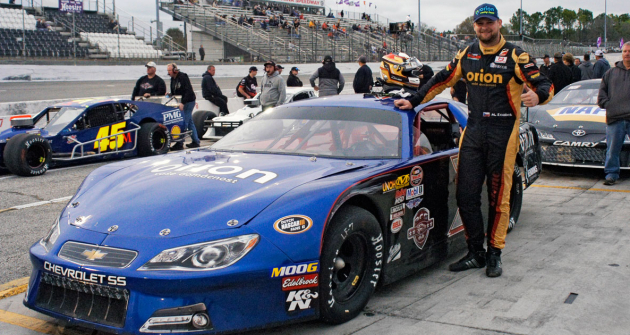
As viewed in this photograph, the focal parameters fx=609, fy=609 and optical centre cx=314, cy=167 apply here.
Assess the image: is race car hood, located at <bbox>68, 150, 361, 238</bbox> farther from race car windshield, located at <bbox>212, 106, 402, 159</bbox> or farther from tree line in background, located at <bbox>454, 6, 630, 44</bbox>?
tree line in background, located at <bbox>454, 6, 630, 44</bbox>

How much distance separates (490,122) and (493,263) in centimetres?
101

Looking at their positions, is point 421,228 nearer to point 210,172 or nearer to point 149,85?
point 210,172

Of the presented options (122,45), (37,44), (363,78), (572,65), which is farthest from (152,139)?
(122,45)

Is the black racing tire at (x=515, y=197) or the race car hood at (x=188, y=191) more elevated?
the race car hood at (x=188, y=191)

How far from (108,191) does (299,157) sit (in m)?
1.22

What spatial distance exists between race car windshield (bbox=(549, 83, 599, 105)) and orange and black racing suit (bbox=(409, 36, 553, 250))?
17.9 feet

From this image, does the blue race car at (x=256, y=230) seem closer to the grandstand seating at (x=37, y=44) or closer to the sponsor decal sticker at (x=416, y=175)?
the sponsor decal sticker at (x=416, y=175)

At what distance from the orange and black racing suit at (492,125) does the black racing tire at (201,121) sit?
9.47 m

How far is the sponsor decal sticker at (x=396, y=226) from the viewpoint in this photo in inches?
149

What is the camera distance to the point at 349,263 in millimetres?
3500

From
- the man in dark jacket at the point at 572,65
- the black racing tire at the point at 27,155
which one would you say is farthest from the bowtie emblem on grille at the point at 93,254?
the man in dark jacket at the point at 572,65

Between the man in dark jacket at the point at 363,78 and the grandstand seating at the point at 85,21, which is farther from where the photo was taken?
the grandstand seating at the point at 85,21

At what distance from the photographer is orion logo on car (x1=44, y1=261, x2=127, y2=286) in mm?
2785

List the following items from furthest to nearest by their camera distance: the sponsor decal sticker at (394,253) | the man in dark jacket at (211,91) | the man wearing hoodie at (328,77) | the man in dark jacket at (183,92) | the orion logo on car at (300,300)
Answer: the man in dark jacket at (211,91), the man wearing hoodie at (328,77), the man in dark jacket at (183,92), the sponsor decal sticker at (394,253), the orion logo on car at (300,300)
